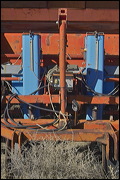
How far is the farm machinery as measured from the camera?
8.55 feet

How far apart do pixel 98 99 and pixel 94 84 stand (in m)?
0.33

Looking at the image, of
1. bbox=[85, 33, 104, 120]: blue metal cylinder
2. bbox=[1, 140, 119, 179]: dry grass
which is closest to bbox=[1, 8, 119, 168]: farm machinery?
bbox=[85, 33, 104, 120]: blue metal cylinder

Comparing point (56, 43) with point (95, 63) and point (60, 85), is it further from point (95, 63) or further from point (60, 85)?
point (60, 85)

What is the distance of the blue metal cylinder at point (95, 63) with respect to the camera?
10.5 feet

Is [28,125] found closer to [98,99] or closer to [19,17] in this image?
[98,99]

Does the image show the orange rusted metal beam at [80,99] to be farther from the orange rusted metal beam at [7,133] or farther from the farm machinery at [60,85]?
the orange rusted metal beam at [7,133]

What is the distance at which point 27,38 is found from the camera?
318 centimetres

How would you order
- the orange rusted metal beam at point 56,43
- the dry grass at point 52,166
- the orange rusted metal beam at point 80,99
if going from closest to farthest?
the dry grass at point 52,166 < the orange rusted metal beam at point 80,99 < the orange rusted metal beam at point 56,43

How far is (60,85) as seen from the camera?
2.70 m

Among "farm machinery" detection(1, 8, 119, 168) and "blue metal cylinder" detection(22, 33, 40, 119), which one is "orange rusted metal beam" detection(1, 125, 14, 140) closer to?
"farm machinery" detection(1, 8, 119, 168)

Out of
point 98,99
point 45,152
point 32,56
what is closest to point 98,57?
point 98,99

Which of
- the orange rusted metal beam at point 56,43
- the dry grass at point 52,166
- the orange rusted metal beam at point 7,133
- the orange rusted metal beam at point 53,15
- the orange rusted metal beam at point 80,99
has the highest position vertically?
the orange rusted metal beam at point 53,15

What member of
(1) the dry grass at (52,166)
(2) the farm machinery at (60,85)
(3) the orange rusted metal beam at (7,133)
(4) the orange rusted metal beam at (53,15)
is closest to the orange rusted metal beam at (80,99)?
(2) the farm machinery at (60,85)

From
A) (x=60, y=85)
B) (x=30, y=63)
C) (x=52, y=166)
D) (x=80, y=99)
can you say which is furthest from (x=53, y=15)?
(x=52, y=166)
